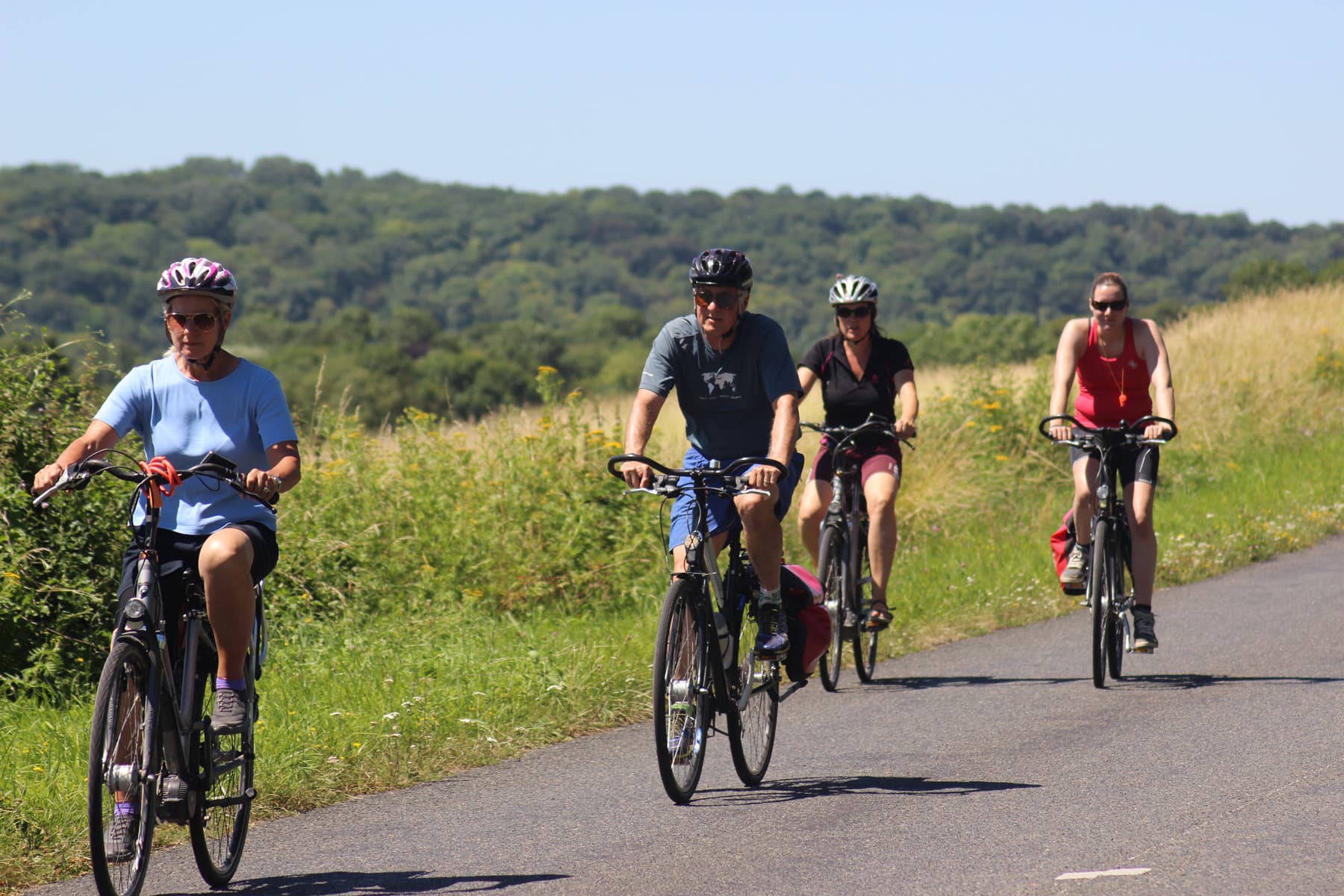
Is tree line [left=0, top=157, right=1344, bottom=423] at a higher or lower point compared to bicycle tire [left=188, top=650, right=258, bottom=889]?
higher

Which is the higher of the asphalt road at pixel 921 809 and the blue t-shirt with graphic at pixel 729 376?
the blue t-shirt with graphic at pixel 729 376

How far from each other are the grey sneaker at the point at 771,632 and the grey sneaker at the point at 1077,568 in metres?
2.92

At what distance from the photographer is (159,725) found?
496cm

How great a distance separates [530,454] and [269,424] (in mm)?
7781

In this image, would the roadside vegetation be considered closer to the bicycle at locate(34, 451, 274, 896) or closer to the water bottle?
the bicycle at locate(34, 451, 274, 896)

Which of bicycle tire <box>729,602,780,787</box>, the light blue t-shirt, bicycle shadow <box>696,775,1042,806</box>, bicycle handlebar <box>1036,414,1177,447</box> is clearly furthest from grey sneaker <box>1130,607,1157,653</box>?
the light blue t-shirt

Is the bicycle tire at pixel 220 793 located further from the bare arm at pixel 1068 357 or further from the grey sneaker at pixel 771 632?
the bare arm at pixel 1068 357

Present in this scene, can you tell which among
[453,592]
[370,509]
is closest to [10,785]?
[453,592]

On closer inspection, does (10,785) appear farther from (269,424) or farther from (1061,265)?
(1061,265)

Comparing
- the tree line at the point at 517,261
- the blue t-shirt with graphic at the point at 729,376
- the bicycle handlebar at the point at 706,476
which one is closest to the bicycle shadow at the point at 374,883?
the bicycle handlebar at the point at 706,476

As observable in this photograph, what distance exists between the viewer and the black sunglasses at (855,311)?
9.46 m

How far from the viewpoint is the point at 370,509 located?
41.5ft

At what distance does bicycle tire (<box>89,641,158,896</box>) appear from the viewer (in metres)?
4.64

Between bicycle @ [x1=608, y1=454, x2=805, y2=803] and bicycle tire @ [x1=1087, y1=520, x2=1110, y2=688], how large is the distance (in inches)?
102
